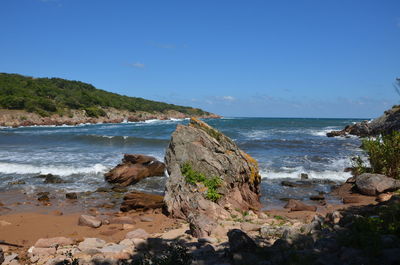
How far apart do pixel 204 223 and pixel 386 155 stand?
8.47 metres

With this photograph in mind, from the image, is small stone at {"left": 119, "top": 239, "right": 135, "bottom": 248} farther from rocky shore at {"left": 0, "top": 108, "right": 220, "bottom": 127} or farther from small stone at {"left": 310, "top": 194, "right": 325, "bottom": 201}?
rocky shore at {"left": 0, "top": 108, "right": 220, "bottom": 127}

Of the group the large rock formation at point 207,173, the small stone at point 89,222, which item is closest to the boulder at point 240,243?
the large rock formation at point 207,173

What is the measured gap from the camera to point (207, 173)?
10.2 meters

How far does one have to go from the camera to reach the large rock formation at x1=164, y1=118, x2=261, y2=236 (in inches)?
359

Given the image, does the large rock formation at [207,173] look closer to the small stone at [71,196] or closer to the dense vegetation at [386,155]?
the small stone at [71,196]

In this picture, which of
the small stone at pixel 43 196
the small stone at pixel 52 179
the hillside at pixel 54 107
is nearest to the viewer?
the small stone at pixel 43 196

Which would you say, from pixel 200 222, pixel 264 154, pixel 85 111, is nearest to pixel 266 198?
pixel 200 222

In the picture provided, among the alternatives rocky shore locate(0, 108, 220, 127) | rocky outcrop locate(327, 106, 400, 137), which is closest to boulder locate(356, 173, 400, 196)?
rocky outcrop locate(327, 106, 400, 137)

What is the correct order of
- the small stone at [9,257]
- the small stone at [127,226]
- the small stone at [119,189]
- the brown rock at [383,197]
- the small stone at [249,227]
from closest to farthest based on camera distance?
the small stone at [9,257]
the small stone at [249,227]
the small stone at [127,226]
the brown rock at [383,197]
the small stone at [119,189]

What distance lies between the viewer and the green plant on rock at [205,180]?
9.61m

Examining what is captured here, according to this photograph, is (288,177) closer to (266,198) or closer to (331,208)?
(266,198)

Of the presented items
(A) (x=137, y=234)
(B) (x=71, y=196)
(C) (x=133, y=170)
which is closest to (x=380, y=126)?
(C) (x=133, y=170)

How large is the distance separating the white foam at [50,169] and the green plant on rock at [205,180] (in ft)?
24.9

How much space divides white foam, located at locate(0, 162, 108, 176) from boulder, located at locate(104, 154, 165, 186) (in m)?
1.66
